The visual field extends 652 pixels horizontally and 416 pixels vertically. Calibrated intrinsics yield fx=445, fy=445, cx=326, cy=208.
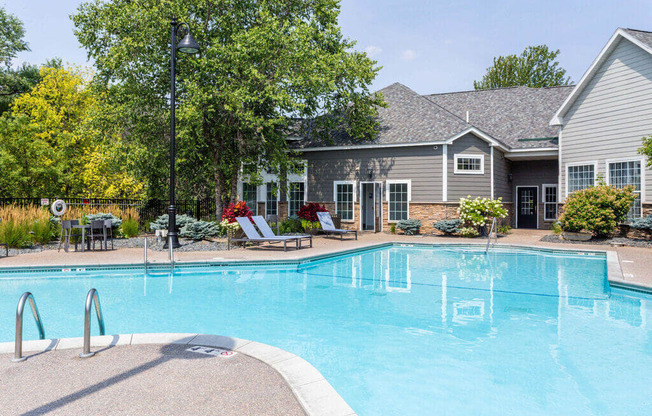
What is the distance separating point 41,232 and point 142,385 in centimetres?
1179

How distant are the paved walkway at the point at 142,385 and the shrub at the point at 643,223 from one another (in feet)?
47.9

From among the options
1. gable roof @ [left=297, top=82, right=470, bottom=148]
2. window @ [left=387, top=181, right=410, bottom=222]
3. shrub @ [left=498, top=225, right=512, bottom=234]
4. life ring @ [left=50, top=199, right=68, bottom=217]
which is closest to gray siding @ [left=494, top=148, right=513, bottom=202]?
shrub @ [left=498, top=225, right=512, bottom=234]

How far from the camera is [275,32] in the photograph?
15.3 meters

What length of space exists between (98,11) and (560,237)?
59.8 ft

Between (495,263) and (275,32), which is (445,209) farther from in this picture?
(275,32)

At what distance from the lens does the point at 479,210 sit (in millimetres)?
17109

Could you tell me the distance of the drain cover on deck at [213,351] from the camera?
4.03 m

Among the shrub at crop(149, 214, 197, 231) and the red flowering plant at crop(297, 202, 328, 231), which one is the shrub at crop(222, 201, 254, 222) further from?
the red flowering plant at crop(297, 202, 328, 231)

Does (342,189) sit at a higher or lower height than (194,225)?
higher

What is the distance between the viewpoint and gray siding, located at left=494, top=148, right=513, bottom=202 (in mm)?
18875

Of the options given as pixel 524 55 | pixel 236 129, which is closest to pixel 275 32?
pixel 236 129

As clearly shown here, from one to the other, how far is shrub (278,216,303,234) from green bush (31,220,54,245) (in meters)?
8.01

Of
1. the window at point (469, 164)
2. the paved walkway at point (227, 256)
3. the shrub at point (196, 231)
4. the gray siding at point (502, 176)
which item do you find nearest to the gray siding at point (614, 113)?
the gray siding at point (502, 176)

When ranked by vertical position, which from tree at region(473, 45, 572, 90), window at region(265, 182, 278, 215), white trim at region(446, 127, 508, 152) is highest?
tree at region(473, 45, 572, 90)
